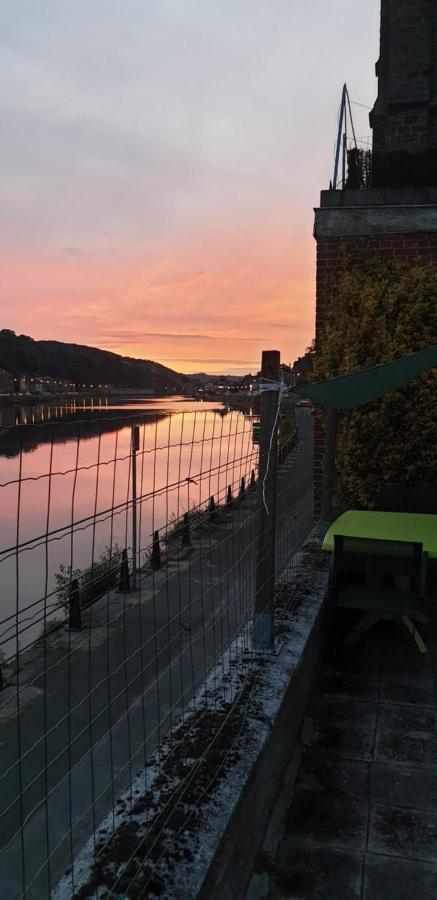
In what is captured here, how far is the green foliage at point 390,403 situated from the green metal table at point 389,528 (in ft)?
3.52

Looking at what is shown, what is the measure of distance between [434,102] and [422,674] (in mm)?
8338

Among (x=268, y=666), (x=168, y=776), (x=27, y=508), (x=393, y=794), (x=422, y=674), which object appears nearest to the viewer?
(x=168, y=776)

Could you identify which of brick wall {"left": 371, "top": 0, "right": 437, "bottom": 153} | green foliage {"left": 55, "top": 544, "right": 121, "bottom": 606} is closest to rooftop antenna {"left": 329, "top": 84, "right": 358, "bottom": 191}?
brick wall {"left": 371, "top": 0, "right": 437, "bottom": 153}

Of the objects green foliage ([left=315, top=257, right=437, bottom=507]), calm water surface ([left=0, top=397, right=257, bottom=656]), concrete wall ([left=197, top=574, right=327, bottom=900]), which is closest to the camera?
concrete wall ([left=197, top=574, right=327, bottom=900])

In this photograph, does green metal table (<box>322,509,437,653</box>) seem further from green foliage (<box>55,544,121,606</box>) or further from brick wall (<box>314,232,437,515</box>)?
brick wall (<box>314,232,437,515</box>)

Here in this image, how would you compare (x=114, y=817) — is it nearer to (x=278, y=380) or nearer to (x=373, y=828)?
(x=373, y=828)

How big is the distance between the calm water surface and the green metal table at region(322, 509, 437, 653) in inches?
34.5

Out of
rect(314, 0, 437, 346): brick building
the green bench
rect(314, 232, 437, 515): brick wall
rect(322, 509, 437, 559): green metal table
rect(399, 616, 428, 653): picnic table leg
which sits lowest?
rect(399, 616, 428, 653): picnic table leg

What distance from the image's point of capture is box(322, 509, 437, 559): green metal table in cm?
433

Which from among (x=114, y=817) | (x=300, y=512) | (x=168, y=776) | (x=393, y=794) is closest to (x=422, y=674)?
(x=393, y=794)

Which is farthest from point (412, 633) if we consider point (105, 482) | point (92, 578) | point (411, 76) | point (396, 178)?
point (105, 482)

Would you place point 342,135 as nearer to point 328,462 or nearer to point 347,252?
point 347,252

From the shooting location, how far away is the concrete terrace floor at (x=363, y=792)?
2.35m

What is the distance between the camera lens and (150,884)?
1688mm
